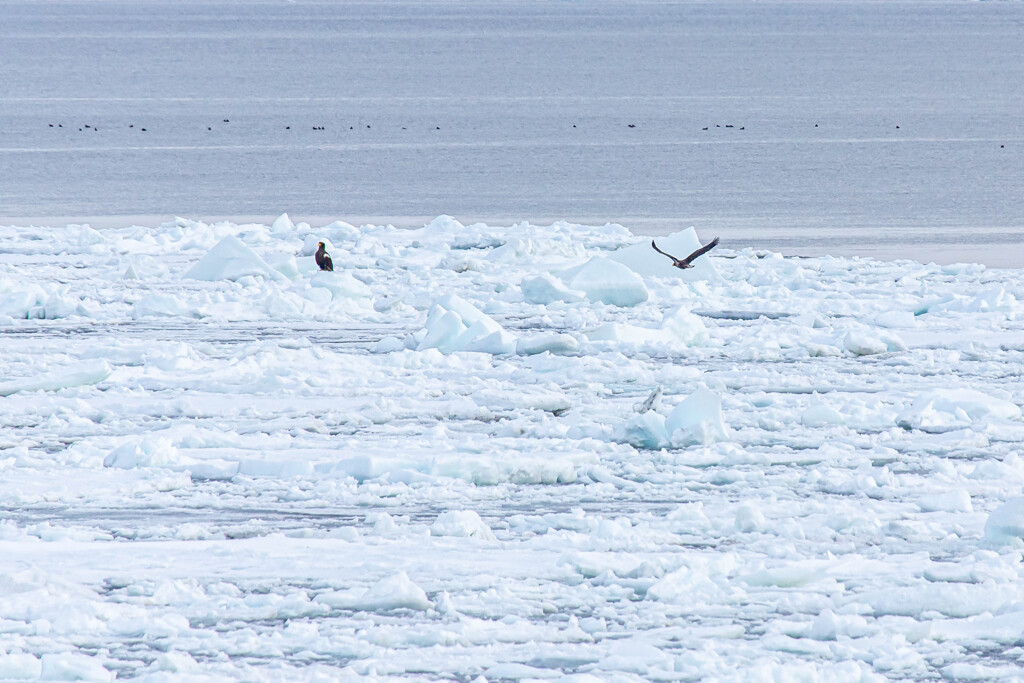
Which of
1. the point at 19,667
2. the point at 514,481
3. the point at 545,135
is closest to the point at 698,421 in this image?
the point at 514,481

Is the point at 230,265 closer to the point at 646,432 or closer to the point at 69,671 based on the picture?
the point at 646,432

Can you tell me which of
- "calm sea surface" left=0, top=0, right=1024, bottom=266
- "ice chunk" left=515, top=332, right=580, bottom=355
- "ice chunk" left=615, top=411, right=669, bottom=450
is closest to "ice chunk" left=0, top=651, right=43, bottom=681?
"ice chunk" left=615, top=411, right=669, bottom=450

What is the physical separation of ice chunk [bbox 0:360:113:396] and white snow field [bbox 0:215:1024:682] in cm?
2

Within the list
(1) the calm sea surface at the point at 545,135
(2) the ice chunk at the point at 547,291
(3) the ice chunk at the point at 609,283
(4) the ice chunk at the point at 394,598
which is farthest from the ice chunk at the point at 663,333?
(1) the calm sea surface at the point at 545,135

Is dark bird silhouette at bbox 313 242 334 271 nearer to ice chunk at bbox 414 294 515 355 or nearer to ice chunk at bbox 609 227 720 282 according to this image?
ice chunk at bbox 609 227 720 282

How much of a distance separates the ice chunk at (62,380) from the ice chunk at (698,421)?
3.14 m

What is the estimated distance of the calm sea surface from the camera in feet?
64.1

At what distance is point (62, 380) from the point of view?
8117 millimetres

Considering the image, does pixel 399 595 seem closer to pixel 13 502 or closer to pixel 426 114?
pixel 13 502

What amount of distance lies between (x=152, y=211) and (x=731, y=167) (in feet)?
35.0

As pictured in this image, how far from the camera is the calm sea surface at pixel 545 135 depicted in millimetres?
19531

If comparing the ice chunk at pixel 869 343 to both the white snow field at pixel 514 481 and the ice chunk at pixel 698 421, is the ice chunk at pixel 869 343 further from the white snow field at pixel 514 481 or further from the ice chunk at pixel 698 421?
the ice chunk at pixel 698 421

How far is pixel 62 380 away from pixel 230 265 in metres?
3.84

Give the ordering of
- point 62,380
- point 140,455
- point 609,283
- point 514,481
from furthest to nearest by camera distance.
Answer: point 609,283, point 62,380, point 140,455, point 514,481
